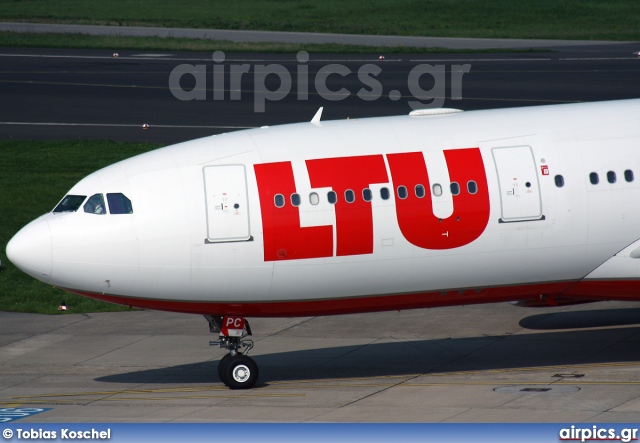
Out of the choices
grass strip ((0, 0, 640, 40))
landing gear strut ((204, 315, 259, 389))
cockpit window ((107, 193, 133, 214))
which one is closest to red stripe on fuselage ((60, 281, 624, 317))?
landing gear strut ((204, 315, 259, 389))

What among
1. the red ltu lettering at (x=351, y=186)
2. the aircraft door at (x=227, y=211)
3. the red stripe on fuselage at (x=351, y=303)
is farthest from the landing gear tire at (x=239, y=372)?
the red ltu lettering at (x=351, y=186)

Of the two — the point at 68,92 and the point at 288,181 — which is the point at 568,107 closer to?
the point at 288,181

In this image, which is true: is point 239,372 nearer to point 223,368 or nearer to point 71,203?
point 223,368

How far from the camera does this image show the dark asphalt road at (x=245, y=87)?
5197cm

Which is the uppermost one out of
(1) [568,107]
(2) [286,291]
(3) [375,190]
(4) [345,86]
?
(4) [345,86]

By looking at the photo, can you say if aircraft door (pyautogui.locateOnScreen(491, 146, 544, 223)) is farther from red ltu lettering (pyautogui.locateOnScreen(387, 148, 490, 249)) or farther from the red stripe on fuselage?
the red stripe on fuselage

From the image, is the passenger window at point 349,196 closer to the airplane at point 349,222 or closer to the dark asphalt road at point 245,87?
the airplane at point 349,222

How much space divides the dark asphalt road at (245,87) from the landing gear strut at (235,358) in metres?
24.7

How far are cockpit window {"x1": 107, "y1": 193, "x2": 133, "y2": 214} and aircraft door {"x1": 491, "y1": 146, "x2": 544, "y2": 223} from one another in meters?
7.08

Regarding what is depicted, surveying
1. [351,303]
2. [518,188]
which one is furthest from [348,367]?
[518,188]

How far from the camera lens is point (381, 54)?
238ft

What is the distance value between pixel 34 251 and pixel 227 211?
365 cm

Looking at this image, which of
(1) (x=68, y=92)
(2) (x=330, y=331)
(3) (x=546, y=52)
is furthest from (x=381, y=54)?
(2) (x=330, y=331)

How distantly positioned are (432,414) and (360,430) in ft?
7.45
